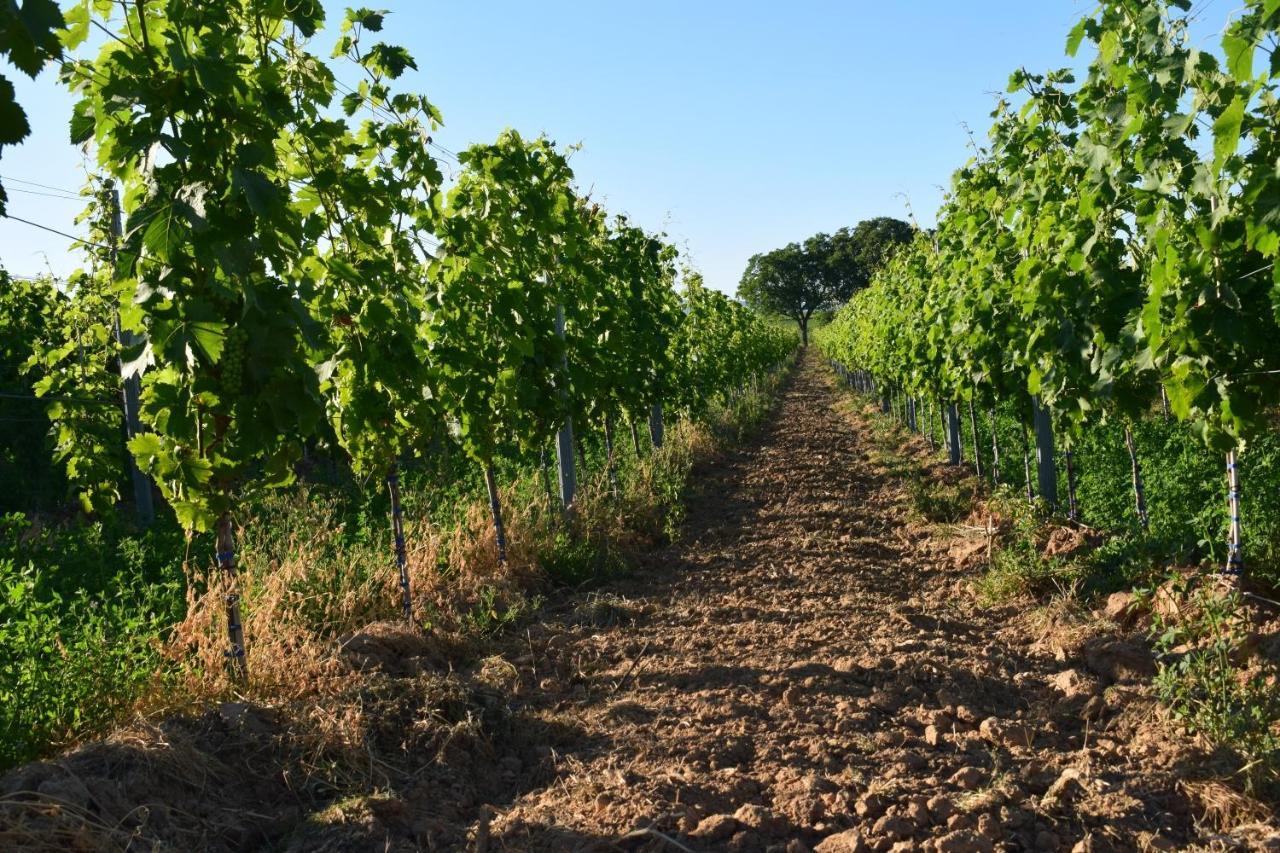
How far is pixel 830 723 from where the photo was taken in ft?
13.3

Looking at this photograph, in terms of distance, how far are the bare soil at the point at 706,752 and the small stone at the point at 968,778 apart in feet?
0.04

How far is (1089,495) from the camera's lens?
796 cm

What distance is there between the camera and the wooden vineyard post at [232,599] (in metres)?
4.13

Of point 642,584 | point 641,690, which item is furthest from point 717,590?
point 641,690

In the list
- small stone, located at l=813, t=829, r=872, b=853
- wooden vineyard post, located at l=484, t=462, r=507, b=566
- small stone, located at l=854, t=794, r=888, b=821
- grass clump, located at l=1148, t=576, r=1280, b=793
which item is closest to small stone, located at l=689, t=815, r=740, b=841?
small stone, located at l=813, t=829, r=872, b=853

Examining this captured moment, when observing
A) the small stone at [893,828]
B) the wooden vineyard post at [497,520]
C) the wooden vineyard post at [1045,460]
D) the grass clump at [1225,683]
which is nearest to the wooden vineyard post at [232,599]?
the wooden vineyard post at [497,520]

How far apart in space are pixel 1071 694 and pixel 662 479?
635 cm

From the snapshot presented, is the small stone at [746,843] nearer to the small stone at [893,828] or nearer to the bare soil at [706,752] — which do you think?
the bare soil at [706,752]

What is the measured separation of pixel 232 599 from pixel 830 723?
8.68 feet

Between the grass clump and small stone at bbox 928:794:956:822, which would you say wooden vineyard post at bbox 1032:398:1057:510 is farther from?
small stone at bbox 928:794:956:822

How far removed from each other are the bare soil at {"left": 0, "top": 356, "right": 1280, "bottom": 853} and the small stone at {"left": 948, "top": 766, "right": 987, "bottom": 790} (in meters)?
0.01

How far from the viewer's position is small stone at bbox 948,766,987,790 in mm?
3389

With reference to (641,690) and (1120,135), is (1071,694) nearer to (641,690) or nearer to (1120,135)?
(641,690)

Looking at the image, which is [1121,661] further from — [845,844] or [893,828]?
[845,844]
